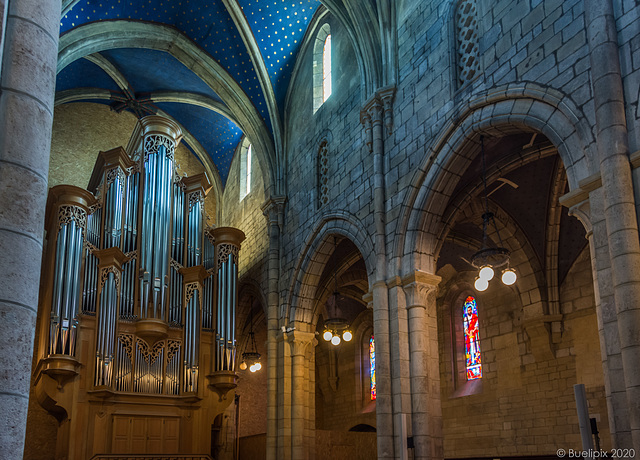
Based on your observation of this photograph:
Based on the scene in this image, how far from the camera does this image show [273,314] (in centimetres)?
1614

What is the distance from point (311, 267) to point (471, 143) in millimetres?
5884

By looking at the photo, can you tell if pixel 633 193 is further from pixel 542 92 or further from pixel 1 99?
pixel 1 99

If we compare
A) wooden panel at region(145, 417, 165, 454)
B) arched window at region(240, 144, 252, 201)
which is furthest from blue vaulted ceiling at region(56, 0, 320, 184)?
wooden panel at region(145, 417, 165, 454)

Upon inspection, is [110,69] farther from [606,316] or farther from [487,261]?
[606,316]

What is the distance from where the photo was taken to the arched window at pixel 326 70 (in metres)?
16.1

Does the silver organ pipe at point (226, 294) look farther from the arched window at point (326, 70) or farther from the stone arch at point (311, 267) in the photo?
the arched window at point (326, 70)

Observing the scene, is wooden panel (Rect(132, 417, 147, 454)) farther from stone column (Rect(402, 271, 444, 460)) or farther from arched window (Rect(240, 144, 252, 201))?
arched window (Rect(240, 144, 252, 201))

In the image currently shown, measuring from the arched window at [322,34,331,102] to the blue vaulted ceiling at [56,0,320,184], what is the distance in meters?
0.93

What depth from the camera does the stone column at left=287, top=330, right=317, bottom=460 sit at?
47.3 ft

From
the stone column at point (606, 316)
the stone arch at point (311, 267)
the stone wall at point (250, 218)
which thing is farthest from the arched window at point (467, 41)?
the stone wall at point (250, 218)

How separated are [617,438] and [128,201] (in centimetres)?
1204

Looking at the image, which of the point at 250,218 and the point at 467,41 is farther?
the point at 250,218

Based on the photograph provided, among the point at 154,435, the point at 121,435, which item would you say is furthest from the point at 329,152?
the point at 121,435

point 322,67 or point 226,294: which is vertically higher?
point 322,67
